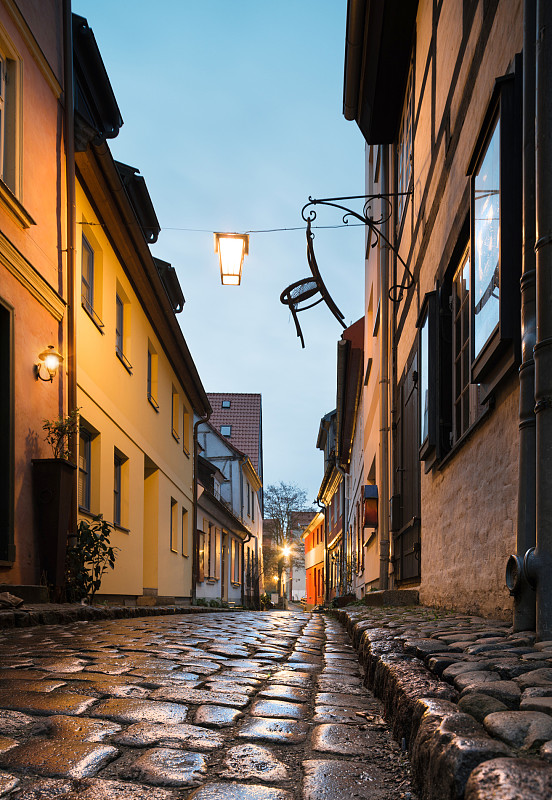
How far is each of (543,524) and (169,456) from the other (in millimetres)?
13744

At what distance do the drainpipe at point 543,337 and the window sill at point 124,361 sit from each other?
8.76 meters

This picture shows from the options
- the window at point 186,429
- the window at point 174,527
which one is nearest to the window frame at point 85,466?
the window at point 174,527

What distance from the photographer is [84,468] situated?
9.73m

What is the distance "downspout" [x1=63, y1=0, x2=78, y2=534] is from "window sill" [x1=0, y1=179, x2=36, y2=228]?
1152 mm

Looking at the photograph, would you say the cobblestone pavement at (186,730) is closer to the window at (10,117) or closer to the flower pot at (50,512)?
the flower pot at (50,512)

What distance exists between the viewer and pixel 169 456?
640 inches

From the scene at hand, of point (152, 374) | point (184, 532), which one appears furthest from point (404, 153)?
point (184, 532)

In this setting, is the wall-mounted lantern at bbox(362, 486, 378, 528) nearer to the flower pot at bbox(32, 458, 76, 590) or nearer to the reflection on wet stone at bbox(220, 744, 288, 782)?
the flower pot at bbox(32, 458, 76, 590)

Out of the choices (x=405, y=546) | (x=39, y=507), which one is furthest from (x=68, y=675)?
(x=405, y=546)

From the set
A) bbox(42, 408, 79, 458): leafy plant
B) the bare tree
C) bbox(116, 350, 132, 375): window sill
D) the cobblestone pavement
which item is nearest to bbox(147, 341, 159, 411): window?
bbox(116, 350, 132, 375): window sill

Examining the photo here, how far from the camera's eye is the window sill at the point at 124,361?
11.4 meters

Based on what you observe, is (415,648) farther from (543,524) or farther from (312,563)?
(312,563)

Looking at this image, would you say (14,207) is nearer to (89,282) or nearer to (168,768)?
(89,282)

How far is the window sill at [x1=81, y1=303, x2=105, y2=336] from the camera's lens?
370 inches
